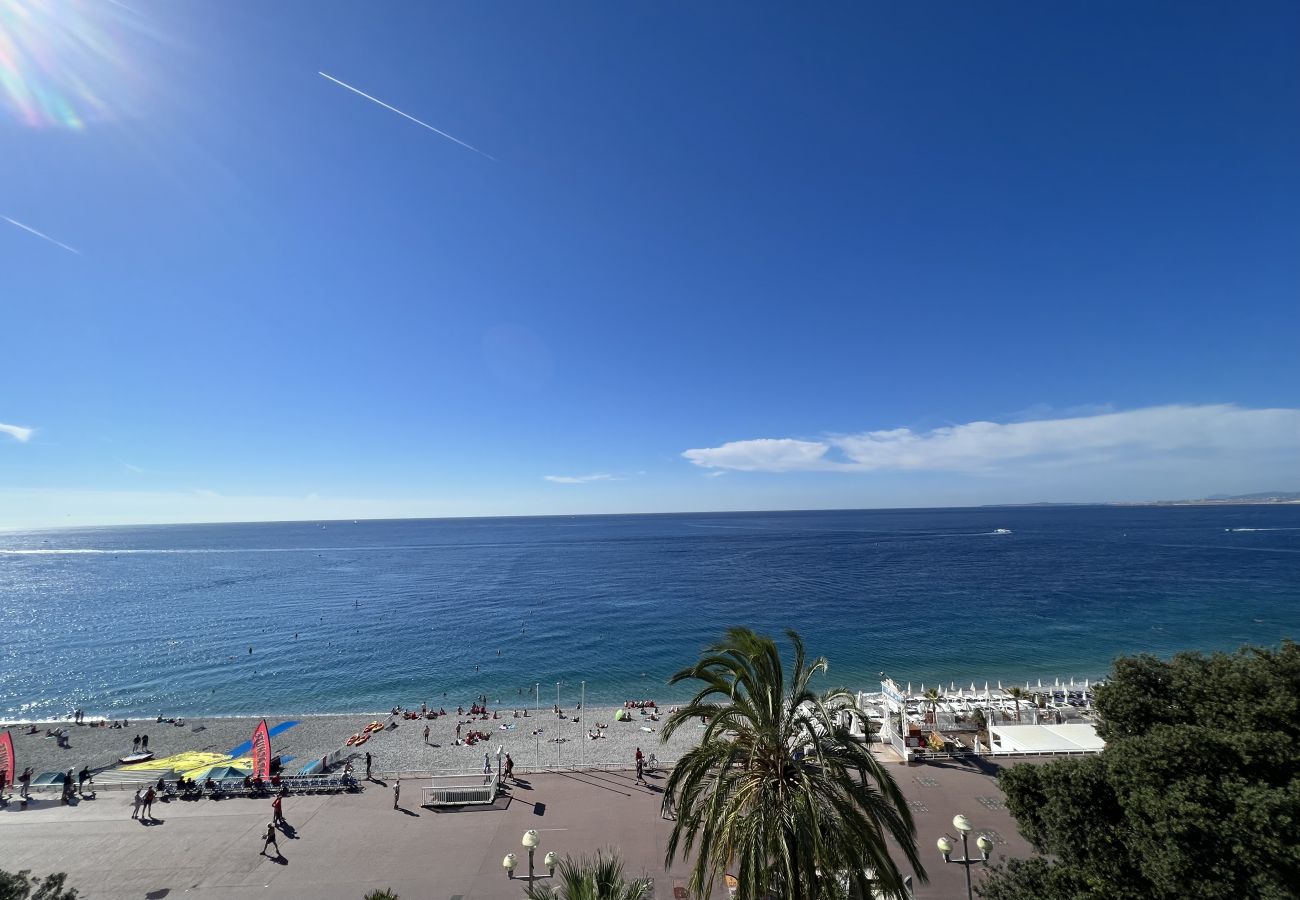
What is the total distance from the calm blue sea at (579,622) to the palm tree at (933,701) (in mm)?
7885

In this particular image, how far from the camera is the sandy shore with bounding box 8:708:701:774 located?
2650 centimetres

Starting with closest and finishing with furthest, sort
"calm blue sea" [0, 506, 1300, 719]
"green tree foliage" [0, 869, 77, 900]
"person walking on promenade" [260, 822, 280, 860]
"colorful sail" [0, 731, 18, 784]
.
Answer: "green tree foliage" [0, 869, 77, 900] → "person walking on promenade" [260, 822, 280, 860] → "colorful sail" [0, 731, 18, 784] → "calm blue sea" [0, 506, 1300, 719]

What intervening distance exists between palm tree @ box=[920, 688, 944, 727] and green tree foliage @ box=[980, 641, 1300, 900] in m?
16.6

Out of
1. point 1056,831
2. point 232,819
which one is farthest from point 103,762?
point 1056,831

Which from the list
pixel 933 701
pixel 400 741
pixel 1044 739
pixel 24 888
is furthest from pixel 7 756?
pixel 1044 739

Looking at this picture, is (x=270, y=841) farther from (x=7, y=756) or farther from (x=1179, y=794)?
(x=1179, y=794)

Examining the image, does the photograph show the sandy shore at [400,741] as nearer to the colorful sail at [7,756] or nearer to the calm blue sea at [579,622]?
the calm blue sea at [579,622]

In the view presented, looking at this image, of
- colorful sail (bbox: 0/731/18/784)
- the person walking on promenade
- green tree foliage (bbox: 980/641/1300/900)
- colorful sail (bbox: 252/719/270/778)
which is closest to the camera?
green tree foliage (bbox: 980/641/1300/900)

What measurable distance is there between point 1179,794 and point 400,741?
111 ft

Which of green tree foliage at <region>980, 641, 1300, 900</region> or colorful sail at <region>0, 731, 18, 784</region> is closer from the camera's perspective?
green tree foliage at <region>980, 641, 1300, 900</region>

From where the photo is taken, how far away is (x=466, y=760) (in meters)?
26.9

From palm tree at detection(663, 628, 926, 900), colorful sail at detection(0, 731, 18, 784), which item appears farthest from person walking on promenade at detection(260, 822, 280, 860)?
palm tree at detection(663, 628, 926, 900)

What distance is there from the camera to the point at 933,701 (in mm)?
28750

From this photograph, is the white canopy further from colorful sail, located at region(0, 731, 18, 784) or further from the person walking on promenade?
colorful sail, located at region(0, 731, 18, 784)
